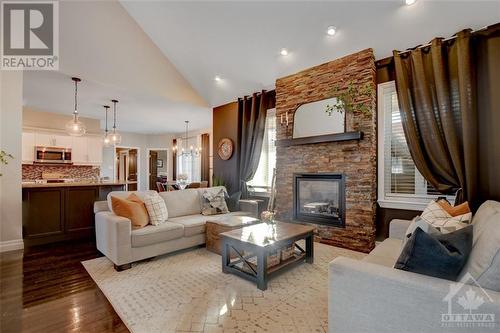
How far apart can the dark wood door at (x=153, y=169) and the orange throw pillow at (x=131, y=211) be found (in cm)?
747

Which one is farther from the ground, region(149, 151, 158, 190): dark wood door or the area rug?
region(149, 151, 158, 190): dark wood door

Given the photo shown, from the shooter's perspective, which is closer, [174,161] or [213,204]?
[213,204]

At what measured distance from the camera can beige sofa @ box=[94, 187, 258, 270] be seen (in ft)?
9.46

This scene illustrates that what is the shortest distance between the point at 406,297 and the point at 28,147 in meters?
8.14

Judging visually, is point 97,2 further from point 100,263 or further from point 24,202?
point 100,263

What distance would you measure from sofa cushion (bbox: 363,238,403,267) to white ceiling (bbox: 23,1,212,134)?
4.86 metres

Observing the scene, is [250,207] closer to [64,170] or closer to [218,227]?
[218,227]

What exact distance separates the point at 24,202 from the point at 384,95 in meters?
5.64

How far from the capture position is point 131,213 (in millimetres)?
3098

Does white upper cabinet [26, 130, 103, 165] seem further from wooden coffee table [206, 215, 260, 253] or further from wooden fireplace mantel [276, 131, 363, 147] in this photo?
wooden fireplace mantel [276, 131, 363, 147]
